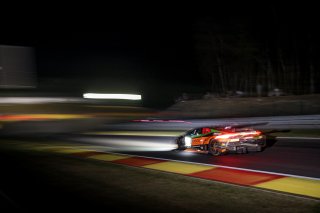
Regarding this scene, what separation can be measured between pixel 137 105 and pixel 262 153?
41.4m

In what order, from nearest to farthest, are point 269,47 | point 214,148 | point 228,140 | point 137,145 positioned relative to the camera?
point 228,140 < point 214,148 < point 137,145 < point 269,47

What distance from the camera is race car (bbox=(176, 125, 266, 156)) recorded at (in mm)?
13805

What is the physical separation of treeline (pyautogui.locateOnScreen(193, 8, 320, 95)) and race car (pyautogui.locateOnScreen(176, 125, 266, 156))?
102ft

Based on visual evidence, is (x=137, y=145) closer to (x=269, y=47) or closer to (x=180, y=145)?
(x=180, y=145)

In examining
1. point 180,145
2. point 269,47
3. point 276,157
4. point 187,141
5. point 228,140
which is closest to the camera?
point 276,157

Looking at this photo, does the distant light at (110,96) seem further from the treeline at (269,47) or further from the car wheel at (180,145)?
the car wheel at (180,145)

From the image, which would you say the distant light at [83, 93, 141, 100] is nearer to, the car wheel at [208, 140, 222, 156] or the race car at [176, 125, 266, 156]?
the race car at [176, 125, 266, 156]

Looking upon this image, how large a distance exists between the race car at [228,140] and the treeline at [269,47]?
30989mm

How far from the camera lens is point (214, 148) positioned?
47.4 ft

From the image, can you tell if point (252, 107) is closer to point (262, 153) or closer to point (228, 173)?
point (262, 153)

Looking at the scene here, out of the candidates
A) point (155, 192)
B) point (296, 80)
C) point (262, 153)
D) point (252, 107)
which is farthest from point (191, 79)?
point (155, 192)

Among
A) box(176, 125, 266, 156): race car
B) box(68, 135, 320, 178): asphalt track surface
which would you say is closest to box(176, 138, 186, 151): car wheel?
box(68, 135, 320, 178): asphalt track surface

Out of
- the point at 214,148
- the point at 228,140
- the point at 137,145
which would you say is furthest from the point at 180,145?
the point at 137,145

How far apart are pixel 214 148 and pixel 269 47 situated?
130 ft
